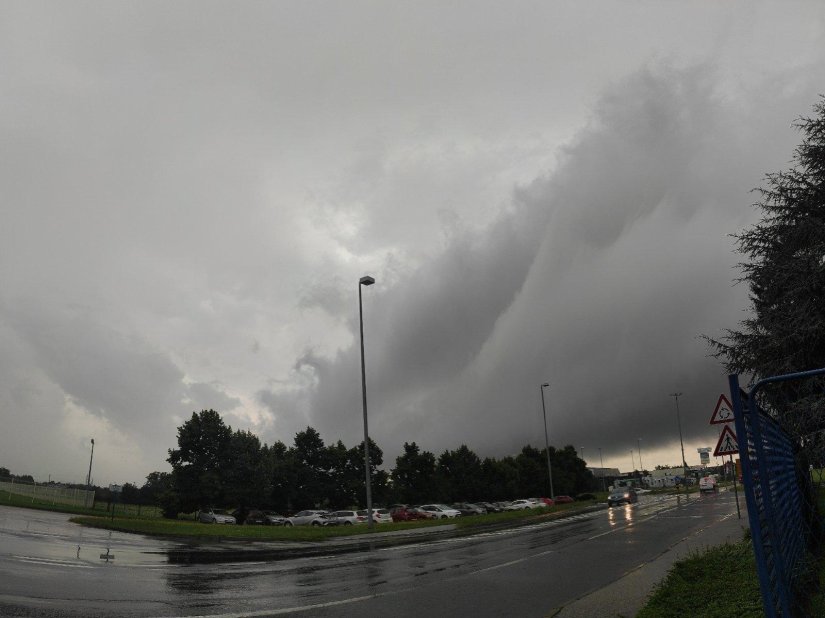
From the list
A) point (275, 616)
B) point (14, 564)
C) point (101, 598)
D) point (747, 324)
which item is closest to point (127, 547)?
point (14, 564)

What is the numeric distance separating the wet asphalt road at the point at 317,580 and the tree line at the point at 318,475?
33.3 metres

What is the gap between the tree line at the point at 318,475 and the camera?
5200cm

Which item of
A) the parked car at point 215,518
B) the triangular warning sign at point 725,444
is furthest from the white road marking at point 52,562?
the parked car at point 215,518

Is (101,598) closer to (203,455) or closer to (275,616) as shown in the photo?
A: (275,616)

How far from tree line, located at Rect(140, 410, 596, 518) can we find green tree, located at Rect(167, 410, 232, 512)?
3.2 inches

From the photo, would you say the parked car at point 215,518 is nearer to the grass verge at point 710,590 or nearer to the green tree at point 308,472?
the green tree at point 308,472

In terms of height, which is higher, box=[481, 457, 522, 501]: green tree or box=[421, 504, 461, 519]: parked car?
box=[481, 457, 522, 501]: green tree

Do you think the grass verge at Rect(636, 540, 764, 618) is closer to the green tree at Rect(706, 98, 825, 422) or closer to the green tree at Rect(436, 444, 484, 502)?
the green tree at Rect(706, 98, 825, 422)

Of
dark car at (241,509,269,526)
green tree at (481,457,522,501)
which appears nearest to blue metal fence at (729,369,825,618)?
dark car at (241,509,269,526)

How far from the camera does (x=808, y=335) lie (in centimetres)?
1196

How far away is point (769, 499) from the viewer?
4598 millimetres

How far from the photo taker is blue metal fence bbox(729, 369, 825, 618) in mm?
4230

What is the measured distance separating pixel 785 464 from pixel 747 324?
27.4 feet

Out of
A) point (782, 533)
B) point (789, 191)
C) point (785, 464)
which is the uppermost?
point (789, 191)
